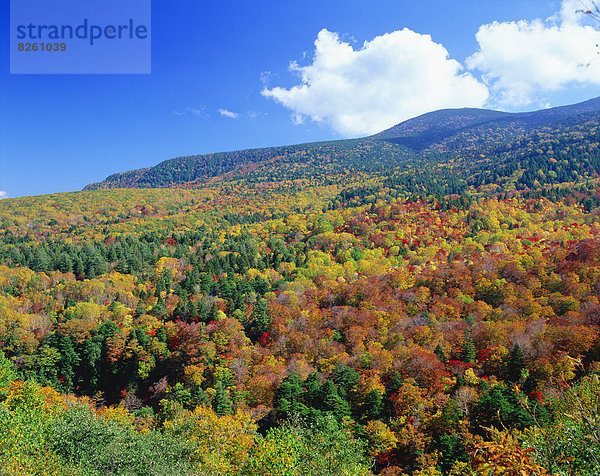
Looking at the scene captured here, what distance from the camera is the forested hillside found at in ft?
77.0

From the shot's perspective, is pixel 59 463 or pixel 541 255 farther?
pixel 541 255

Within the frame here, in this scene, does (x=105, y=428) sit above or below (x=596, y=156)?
below

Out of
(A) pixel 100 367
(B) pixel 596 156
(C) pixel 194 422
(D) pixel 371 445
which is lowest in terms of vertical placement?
(A) pixel 100 367

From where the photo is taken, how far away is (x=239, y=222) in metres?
195

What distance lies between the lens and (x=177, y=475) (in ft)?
68.1

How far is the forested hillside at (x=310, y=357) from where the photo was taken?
23.5 m

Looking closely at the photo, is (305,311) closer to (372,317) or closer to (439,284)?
(372,317)

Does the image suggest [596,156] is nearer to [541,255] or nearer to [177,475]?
[541,255]

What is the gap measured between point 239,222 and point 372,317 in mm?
141802

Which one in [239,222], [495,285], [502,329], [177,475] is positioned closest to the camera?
[177,475]

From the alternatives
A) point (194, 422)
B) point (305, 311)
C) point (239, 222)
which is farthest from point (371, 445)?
point (239, 222)

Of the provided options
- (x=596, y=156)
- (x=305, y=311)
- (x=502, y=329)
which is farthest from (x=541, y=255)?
(x=596, y=156)

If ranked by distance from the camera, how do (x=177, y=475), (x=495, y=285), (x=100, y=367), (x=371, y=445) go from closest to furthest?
(x=177, y=475), (x=371, y=445), (x=100, y=367), (x=495, y=285)

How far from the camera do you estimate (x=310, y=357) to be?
55812 mm
